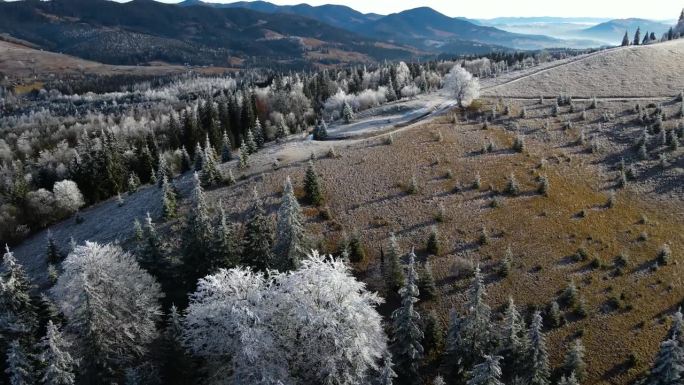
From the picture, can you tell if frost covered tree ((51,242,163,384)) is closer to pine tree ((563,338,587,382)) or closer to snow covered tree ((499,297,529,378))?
snow covered tree ((499,297,529,378))

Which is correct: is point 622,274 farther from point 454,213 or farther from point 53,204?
point 53,204

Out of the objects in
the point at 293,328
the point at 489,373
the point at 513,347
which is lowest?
the point at 513,347

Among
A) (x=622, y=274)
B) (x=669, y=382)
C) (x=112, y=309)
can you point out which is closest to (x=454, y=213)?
(x=622, y=274)

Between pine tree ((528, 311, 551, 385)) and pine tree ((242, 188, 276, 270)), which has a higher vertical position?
pine tree ((242, 188, 276, 270))

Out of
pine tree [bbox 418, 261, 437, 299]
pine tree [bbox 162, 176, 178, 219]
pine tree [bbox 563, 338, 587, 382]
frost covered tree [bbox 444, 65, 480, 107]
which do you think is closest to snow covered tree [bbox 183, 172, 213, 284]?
pine tree [bbox 162, 176, 178, 219]

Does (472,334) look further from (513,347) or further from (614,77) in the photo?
(614,77)

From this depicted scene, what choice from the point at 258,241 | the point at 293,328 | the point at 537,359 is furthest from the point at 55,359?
the point at 537,359

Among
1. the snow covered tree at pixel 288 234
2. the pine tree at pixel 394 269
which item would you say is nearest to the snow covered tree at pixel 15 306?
the snow covered tree at pixel 288 234
